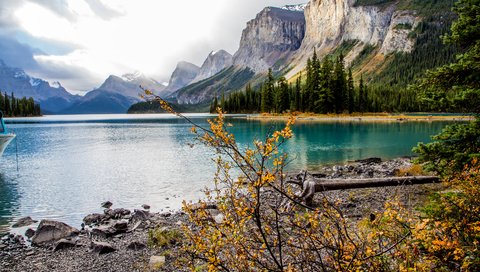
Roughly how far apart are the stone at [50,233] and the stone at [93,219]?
213cm

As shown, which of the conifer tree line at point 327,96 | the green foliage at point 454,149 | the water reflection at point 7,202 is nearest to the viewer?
the green foliage at point 454,149

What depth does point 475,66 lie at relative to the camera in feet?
30.5

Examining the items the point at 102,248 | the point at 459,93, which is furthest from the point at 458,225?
the point at 102,248

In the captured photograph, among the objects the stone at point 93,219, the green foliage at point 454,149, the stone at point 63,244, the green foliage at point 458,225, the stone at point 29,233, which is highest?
the green foliage at point 454,149

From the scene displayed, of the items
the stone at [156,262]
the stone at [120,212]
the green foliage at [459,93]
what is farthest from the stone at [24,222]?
the green foliage at [459,93]

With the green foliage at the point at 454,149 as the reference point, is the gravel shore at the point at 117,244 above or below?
below

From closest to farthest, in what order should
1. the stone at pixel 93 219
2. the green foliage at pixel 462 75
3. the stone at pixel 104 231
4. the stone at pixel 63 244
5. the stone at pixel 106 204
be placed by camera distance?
the green foliage at pixel 462 75 → the stone at pixel 63 244 → the stone at pixel 104 231 → the stone at pixel 93 219 → the stone at pixel 106 204

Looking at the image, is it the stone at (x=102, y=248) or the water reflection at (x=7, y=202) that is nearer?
the stone at (x=102, y=248)

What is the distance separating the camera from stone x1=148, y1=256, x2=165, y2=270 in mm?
10102

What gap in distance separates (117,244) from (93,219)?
4861 mm

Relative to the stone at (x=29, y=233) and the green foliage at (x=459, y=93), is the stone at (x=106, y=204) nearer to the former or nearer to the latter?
the stone at (x=29, y=233)

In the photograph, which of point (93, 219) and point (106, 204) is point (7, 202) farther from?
point (93, 219)

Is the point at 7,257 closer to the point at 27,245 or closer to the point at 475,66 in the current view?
the point at 27,245

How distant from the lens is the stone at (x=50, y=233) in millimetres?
13643
